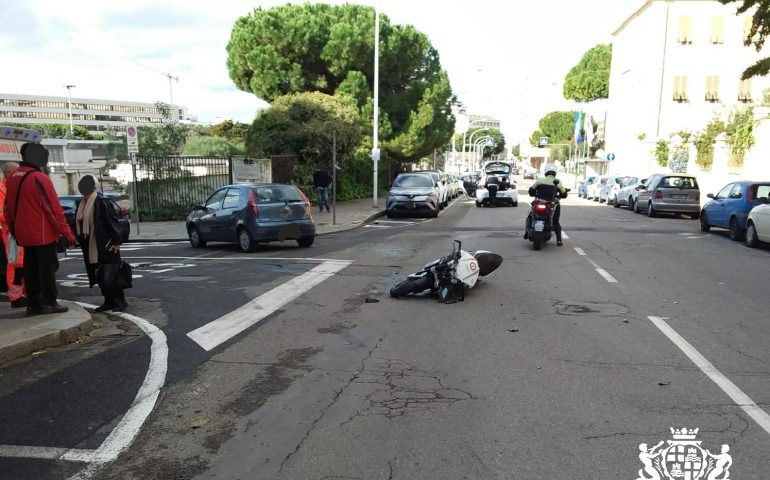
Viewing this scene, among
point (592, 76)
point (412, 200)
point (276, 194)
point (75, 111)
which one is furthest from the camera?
point (75, 111)

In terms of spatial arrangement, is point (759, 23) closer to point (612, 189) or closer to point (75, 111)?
point (612, 189)

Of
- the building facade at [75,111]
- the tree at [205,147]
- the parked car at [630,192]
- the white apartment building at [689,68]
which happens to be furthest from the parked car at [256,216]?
the building facade at [75,111]

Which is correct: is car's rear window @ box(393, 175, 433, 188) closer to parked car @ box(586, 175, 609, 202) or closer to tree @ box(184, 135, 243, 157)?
tree @ box(184, 135, 243, 157)

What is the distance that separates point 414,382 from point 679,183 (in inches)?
832

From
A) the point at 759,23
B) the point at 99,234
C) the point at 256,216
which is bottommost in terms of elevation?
the point at 256,216

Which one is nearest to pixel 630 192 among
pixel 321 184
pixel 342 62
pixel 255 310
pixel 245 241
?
pixel 321 184

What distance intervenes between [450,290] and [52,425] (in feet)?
16.3

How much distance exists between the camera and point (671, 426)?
4023 millimetres

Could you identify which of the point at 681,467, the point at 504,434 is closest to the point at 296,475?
the point at 504,434

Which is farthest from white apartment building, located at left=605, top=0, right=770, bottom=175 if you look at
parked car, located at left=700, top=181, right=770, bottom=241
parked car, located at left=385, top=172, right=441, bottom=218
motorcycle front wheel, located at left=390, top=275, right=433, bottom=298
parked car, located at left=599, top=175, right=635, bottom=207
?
motorcycle front wheel, located at left=390, top=275, right=433, bottom=298

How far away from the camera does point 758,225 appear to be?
544 inches

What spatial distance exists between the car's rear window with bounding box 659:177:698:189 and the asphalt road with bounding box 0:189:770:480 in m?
14.2

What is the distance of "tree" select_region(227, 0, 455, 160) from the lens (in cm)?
3228

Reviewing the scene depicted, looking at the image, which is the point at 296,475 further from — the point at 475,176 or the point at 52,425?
the point at 475,176
